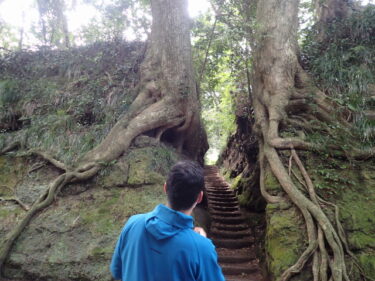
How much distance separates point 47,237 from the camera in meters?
4.38

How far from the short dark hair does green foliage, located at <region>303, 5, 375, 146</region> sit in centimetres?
441

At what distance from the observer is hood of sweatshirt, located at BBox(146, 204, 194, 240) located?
4.61 ft

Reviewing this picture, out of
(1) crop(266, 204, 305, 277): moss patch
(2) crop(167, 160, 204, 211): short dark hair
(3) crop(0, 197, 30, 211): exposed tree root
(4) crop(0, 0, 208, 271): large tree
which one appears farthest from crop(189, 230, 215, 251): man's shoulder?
(3) crop(0, 197, 30, 211): exposed tree root

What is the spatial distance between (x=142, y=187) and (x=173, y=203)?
393 cm

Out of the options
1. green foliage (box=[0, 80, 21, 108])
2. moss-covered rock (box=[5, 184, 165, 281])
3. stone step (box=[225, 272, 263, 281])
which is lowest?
stone step (box=[225, 272, 263, 281])

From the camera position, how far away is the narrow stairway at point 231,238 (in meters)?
5.45

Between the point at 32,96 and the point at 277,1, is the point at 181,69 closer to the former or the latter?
the point at 277,1

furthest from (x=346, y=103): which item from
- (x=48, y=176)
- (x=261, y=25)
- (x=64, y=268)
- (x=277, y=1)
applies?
(x=48, y=176)

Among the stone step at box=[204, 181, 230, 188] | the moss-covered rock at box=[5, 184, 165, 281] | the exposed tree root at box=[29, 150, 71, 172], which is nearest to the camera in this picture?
the moss-covered rock at box=[5, 184, 165, 281]

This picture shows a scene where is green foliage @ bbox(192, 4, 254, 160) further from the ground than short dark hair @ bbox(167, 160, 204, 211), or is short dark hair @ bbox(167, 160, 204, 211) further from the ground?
green foliage @ bbox(192, 4, 254, 160)

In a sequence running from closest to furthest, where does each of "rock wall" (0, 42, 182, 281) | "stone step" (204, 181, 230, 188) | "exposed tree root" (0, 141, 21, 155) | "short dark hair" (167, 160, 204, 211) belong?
"short dark hair" (167, 160, 204, 211) < "rock wall" (0, 42, 182, 281) < "exposed tree root" (0, 141, 21, 155) < "stone step" (204, 181, 230, 188)

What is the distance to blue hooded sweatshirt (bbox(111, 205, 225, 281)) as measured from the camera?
1.37 m

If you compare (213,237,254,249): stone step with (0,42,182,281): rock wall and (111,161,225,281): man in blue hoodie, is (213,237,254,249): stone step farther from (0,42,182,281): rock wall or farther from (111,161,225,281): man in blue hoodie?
(111,161,225,281): man in blue hoodie

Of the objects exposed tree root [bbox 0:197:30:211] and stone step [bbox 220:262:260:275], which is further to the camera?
stone step [bbox 220:262:260:275]
